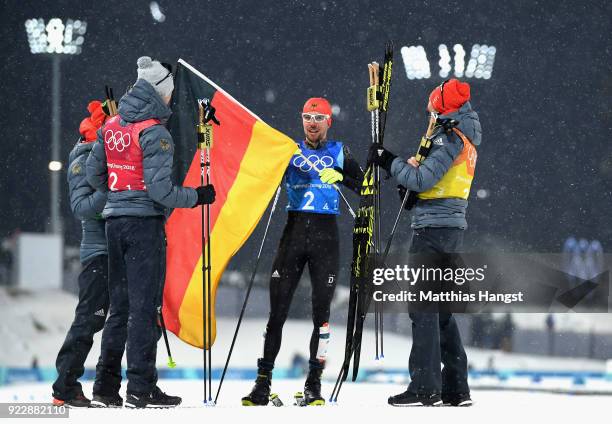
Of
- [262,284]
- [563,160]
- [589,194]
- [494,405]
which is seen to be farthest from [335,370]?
[589,194]

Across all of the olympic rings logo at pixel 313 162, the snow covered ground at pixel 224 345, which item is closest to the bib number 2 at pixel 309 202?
the olympic rings logo at pixel 313 162

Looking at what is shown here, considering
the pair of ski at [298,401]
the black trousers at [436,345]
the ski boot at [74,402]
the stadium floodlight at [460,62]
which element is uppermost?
the stadium floodlight at [460,62]

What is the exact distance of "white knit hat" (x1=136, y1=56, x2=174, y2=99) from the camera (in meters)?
4.29

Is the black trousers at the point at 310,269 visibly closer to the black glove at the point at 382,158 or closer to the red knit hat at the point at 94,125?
the black glove at the point at 382,158

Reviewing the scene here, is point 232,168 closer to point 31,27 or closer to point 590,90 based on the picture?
point 31,27

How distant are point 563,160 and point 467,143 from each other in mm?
11434

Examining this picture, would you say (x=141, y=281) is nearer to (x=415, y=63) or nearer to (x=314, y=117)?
(x=314, y=117)

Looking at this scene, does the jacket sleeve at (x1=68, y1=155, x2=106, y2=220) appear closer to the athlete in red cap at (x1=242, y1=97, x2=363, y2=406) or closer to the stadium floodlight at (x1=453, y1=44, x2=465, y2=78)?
the athlete in red cap at (x1=242, y1=97, x2=363, y2=406)

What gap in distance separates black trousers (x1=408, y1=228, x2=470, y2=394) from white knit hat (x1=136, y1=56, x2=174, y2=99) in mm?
1424

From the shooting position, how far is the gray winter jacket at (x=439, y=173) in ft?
14.7

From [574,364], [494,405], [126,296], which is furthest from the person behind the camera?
[574,364]

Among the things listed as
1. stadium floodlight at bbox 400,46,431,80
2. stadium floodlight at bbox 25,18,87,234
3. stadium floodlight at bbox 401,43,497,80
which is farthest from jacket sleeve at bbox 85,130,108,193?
stadium floodlight at bbox 400,46,431,80

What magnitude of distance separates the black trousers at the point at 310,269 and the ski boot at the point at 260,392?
114mm

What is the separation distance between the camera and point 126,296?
439 cm
